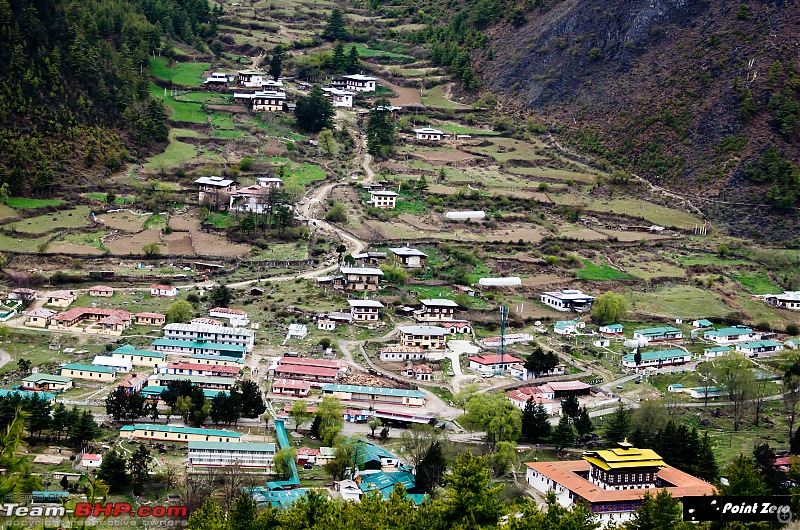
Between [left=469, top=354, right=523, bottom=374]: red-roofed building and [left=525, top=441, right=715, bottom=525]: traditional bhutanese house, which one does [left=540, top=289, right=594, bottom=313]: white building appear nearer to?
[left=469, top=354, right=523, bottom=374]: red-roofed building

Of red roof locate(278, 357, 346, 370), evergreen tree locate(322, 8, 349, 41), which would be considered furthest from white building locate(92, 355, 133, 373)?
evergreen tree locate(322, 8, 349, 41)

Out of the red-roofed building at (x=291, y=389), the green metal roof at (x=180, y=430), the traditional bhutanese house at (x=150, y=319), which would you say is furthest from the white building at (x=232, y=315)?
the green metal roof at (x=180, y=430)

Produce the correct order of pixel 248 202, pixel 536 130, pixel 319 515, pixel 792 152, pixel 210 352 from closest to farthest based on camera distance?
1. pixel 319 515
2. pixel 210 352
3. pixel 248 202
4. pixel 792 152
5. pixel 536 130

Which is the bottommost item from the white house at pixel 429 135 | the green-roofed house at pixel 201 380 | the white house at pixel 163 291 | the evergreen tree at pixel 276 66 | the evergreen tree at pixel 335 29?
the green-roofed house at pixel 201 380

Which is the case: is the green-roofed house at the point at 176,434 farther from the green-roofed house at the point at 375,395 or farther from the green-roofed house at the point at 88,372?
the green-roofed house at the point at 375,395

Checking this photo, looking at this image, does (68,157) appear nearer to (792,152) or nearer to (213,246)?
(213,246)

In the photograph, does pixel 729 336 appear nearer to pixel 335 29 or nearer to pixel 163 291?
pixel 163 291

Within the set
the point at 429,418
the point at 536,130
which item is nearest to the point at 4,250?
the point at 429,418
